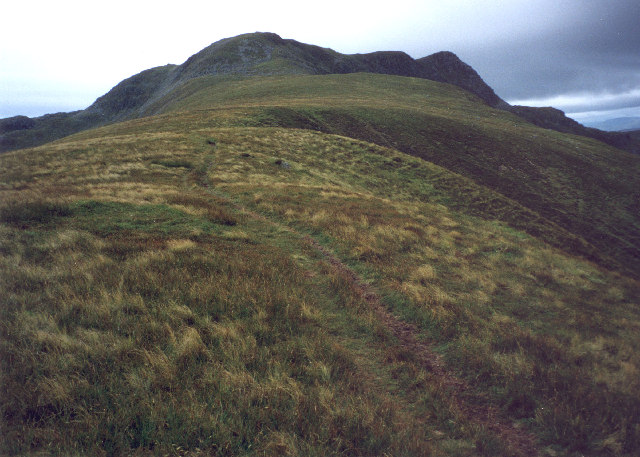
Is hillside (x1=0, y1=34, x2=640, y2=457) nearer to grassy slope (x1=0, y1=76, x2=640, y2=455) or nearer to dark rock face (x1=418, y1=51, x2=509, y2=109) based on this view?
grassy slope (x1=0, y1=76, x2=640, y2=455)

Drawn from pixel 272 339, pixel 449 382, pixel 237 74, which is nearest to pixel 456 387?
pixel 449 382

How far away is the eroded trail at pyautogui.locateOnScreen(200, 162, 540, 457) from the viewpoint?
4.68 meters

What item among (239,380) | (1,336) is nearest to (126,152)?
(1,336)

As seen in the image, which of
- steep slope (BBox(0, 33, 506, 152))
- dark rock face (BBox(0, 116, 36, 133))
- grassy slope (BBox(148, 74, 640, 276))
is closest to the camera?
grassy slope (BBox(148, 74, 640, 276))

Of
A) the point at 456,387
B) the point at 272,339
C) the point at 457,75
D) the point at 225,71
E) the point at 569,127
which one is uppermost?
the point at 457,75

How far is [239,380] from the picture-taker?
4.32 metres

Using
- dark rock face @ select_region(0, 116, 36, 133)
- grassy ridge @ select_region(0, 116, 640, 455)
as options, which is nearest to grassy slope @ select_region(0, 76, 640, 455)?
grassy ridge @ select_region(0, 116, 640, 455)

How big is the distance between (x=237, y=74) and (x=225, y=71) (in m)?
11.3

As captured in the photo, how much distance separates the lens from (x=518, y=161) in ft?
157

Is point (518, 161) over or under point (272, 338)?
over

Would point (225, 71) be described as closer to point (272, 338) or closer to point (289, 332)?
point (289, 332)

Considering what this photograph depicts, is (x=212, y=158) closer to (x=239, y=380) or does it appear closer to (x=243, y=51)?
(x=239, y=380)

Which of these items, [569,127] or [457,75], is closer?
[569,127]

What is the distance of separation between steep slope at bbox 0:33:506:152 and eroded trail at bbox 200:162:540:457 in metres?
111
